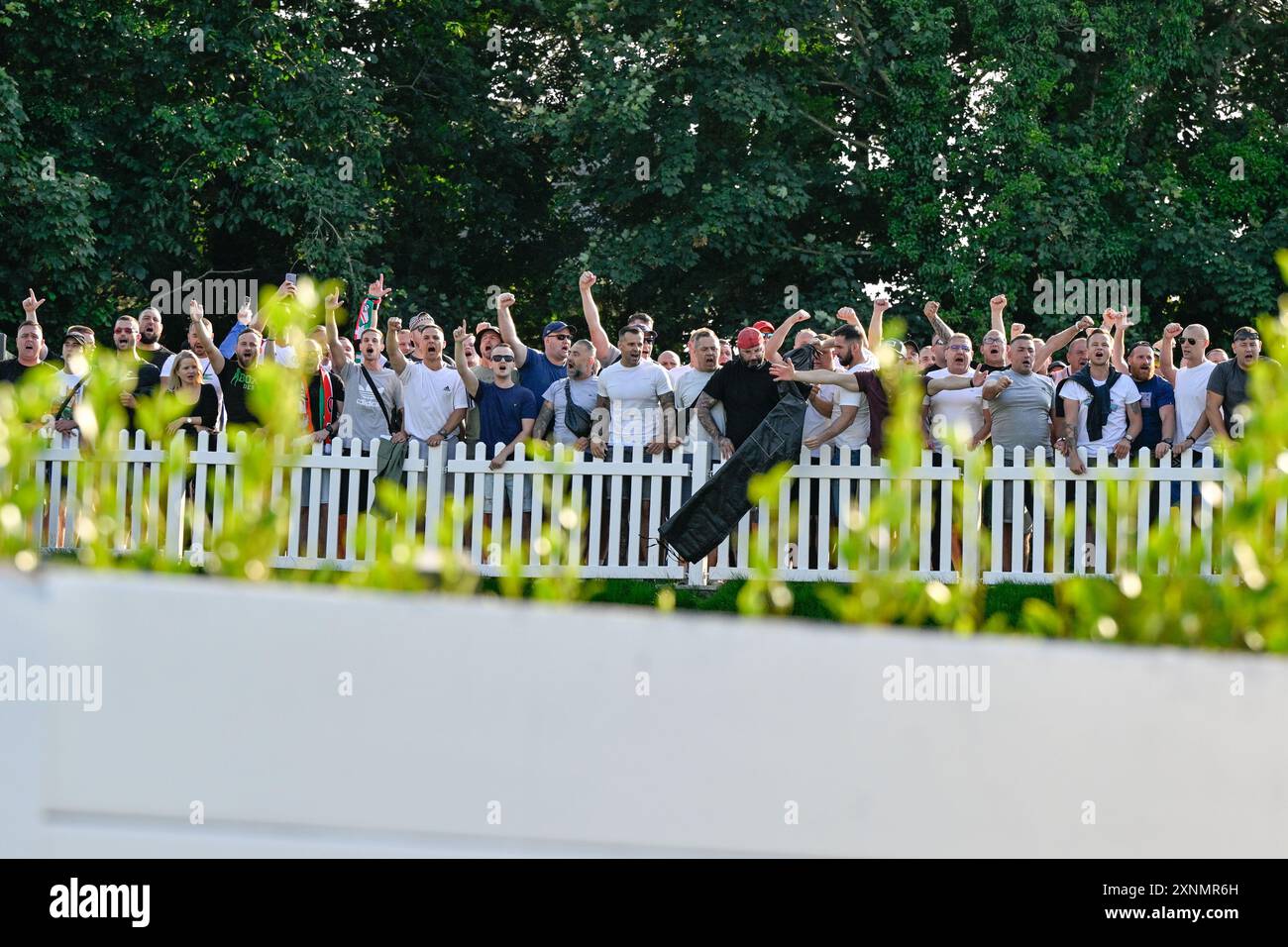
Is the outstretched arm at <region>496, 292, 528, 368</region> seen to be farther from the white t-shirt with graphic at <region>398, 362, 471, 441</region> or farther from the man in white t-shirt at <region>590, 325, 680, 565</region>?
the man in white t-shirt at <region>590, 325, 680, 565</region>

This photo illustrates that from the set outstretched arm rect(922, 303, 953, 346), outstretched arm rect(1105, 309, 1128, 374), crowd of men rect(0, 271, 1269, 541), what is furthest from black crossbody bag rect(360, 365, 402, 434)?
outstretched arm rect(1105, 309, 1128, 374)

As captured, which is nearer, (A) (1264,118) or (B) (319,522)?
(B) (319,522)

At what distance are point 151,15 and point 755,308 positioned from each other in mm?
9910

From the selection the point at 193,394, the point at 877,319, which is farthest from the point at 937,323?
the point at 193,394

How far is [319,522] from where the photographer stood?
1097 cm

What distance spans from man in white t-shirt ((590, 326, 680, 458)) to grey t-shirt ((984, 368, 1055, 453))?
2.09 meters

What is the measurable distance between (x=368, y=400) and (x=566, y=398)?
146 centimetres

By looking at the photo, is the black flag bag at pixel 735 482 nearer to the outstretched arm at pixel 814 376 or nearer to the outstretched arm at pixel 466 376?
the outstretched arm at pixel 814 376

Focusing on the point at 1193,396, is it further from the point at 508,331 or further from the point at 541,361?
the point at 508,331

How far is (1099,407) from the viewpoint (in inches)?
407

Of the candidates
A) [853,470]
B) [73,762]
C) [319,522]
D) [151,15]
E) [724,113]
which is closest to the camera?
[73,762]
